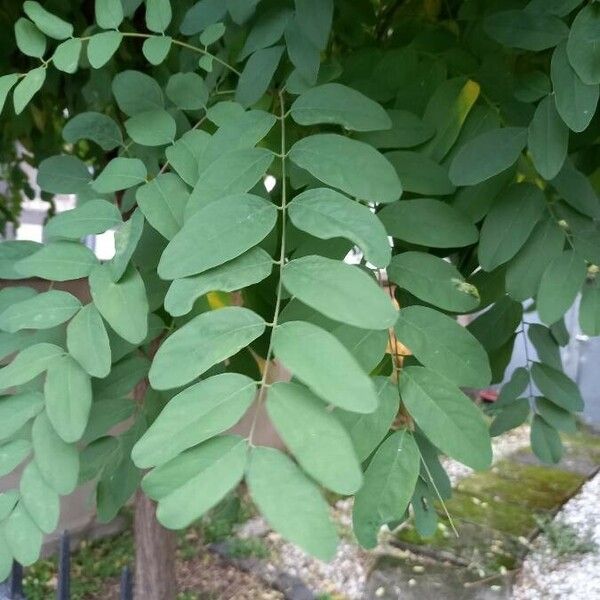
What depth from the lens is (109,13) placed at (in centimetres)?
86

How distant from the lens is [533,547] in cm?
301

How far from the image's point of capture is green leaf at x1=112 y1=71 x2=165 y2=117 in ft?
2.97

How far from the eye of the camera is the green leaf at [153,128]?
0.86m

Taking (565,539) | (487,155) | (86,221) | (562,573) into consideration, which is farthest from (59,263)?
(565,539)

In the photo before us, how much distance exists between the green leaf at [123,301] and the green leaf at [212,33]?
33 centimetres

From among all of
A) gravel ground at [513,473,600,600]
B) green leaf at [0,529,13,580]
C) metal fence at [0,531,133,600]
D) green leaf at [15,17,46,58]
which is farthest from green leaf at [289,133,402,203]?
gravel ground at [513,473,600,600]

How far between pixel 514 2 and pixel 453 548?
8.18ft

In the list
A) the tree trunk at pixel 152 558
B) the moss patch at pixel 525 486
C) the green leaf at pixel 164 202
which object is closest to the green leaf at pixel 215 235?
the green leaf at pixel 164 202

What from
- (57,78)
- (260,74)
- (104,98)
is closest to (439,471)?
(260,74)

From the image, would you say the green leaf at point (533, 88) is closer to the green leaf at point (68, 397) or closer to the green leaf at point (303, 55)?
the green leaf at point (303, 55)

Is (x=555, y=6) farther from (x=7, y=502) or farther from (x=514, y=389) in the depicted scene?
(x=7, y=502)

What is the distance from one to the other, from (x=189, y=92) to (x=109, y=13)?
136mm

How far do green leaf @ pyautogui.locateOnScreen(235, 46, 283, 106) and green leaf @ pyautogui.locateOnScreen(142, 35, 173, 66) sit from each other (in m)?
0.11

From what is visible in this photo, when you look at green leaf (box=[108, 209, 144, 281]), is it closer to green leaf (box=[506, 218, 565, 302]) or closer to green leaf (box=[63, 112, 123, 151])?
green leaf (box=[63, 112, 123, 151])
